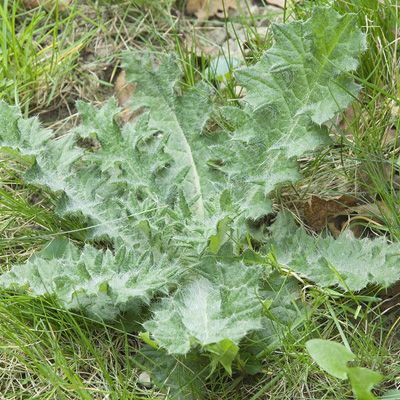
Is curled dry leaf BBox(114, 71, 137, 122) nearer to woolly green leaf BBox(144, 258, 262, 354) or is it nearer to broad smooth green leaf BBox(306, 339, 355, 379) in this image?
woolly green leaf BBox(144, 258, 262, 354)

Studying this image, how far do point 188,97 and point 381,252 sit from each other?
3.02ft

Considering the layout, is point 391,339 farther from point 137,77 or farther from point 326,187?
point 137,77

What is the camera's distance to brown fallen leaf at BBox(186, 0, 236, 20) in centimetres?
327

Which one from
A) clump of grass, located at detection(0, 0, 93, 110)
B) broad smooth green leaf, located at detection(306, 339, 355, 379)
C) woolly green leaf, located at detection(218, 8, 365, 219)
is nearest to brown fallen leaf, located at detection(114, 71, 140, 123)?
clump of grass, located at detection(0, 0, 93, 110)

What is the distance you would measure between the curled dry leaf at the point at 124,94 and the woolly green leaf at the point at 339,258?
0.91 meters

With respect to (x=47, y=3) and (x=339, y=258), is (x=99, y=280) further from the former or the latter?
(x=47, y=3)

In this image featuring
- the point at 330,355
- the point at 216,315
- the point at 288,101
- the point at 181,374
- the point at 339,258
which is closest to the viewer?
the point at 330,355

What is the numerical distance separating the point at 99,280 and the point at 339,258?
0.70 metres

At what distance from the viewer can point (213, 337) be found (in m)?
1.89

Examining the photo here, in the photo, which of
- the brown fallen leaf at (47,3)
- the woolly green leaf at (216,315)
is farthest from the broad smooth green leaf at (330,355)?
the brown fallen leaf at (47,3)

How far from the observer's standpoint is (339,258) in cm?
220

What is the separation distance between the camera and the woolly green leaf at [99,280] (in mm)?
2094

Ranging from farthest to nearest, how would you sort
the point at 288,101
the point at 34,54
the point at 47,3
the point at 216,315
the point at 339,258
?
the point at 47,3
the point at 34,54
the point at 288,101
the point at 339,258
the point at 216,315

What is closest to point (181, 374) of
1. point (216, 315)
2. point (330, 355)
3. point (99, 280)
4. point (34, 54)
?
point (216, 315)
